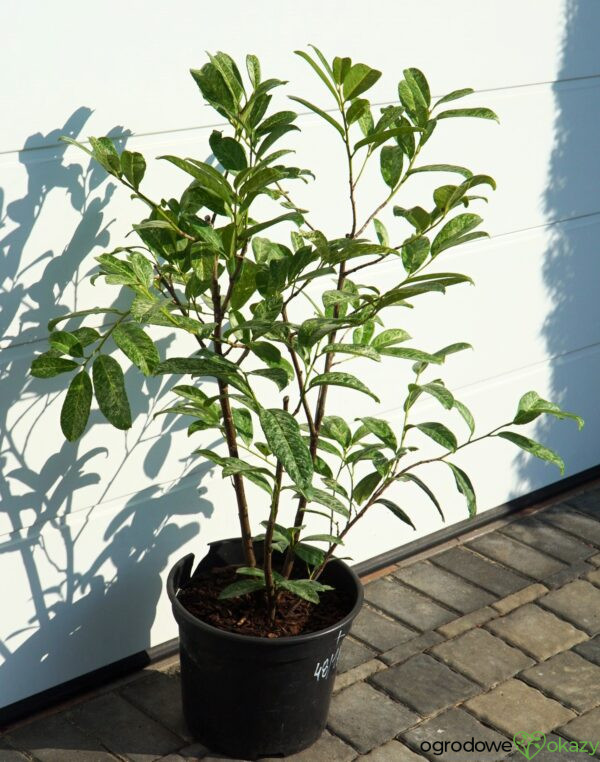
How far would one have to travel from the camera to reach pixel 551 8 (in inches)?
130

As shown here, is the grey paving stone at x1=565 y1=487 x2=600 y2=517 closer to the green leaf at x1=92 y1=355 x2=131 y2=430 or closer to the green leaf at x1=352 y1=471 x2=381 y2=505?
the green leaf at x1=352 y1=471 x2=381 y2=505

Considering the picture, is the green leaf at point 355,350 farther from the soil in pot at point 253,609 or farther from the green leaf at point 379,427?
the soil in pot at point 253,609

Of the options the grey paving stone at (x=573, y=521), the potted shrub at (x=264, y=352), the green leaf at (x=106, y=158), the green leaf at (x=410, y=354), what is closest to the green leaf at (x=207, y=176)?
the potted shrub at (x=264, y=352)

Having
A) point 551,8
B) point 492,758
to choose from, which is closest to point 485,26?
point 551,8

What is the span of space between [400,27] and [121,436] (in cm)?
127

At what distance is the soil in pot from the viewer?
2588mm

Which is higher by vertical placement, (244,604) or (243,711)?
(244,604)

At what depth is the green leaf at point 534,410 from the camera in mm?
2471

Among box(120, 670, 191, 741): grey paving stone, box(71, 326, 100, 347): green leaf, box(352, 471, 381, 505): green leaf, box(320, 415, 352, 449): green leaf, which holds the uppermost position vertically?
box(71, 326, 100, 347): green leaf

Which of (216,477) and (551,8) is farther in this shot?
(551,8)

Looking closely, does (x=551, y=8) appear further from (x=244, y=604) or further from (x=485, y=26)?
(x=244, y=604)

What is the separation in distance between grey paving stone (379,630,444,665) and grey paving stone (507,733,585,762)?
0.45 m

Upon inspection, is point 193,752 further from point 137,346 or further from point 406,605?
point 137,346

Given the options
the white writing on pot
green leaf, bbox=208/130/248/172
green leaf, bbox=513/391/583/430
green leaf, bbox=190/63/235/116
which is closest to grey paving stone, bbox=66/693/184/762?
the white writing on pot
